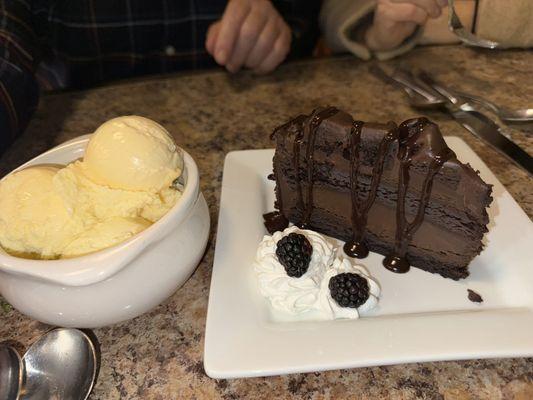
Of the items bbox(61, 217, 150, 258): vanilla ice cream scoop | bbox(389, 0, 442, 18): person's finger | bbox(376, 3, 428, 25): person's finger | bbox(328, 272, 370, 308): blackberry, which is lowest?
bbox(328, 272, 370, 308): blackberry

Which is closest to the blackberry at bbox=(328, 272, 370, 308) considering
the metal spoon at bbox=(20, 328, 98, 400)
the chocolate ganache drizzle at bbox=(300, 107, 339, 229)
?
the chocolate ganache drizzle at bbox=(300, 107, 339, 229)

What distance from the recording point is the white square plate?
2.31ft

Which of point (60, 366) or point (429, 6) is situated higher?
point (429, 6)

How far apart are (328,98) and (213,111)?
356 mm

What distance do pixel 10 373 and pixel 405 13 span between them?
1425 mm

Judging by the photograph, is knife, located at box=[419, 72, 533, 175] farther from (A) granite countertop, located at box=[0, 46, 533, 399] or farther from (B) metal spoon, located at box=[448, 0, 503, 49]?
(B) metal spoon, located at box=[448, 0, 503, 49]

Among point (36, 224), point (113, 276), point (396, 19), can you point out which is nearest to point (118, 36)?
point (396, 19)

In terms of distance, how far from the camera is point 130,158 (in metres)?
0.78

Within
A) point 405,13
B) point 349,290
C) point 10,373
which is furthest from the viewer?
point 405,13

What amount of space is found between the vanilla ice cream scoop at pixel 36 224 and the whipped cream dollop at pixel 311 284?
1.02 feet

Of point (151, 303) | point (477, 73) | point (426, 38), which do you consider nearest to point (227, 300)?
point (151, 303)

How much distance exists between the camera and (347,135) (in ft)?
3.03

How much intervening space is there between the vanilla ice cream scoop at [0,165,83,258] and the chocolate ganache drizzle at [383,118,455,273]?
0.55 meters

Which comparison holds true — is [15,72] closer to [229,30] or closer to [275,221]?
[229,30]
